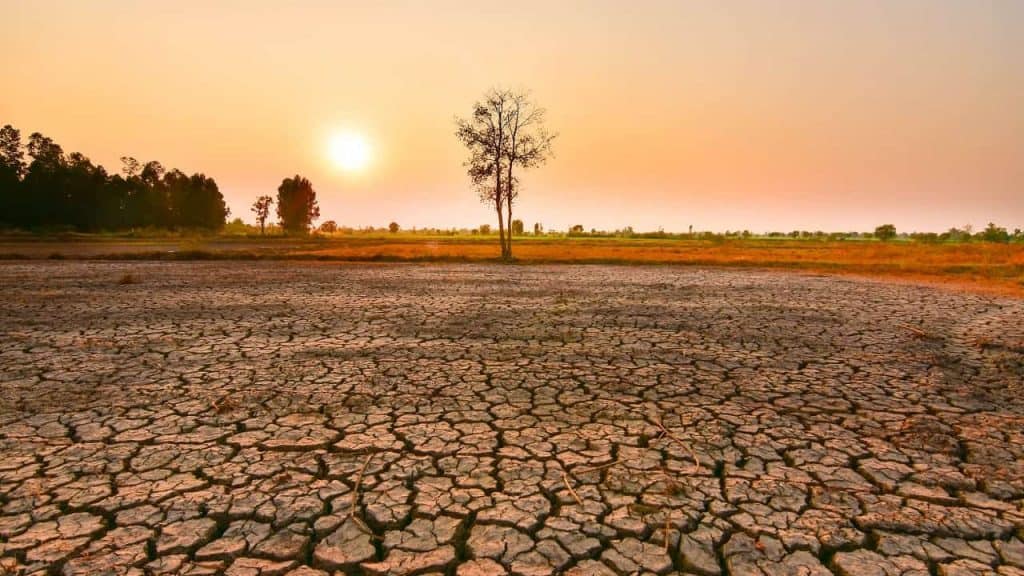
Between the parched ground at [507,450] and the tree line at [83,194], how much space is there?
190 ft

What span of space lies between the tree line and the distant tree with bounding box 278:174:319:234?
12.4 meters

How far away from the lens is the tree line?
4997 centimetres

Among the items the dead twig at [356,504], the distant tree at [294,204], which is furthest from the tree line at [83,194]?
the dead twig at [356,504]

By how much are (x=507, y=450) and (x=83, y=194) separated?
68.9m

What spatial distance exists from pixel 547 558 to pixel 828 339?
25.4ft

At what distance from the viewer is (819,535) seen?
9.23 feet

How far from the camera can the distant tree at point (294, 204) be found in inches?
3073

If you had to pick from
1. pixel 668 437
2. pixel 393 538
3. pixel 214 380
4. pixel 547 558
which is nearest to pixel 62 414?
pixel 214 380

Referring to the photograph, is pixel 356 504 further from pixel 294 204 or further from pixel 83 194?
pixel 294 204

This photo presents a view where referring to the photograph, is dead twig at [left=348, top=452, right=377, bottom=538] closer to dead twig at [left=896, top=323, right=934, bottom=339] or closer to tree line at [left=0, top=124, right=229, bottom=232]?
dead twig at [left=896, top=323, right=934, bottom=339]

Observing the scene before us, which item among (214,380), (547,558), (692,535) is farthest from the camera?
(214,380)

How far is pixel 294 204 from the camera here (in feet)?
257

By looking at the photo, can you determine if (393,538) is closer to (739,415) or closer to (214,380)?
(739,415)

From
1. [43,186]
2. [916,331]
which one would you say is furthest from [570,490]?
[43,186]
